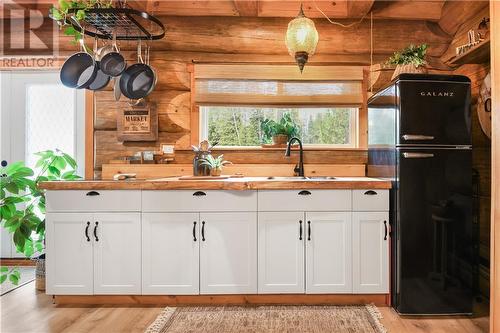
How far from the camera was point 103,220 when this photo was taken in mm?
2527

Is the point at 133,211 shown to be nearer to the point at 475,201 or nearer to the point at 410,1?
the point at 475,201

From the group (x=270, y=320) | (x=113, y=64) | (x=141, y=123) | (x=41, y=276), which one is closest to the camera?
(x=270, y=320)

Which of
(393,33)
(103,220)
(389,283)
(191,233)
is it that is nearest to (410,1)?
(393,33)

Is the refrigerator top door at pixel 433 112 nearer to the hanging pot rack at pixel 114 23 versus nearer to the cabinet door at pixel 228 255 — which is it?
the cabinet door at pixel 228 255

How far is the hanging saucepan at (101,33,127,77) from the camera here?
2594mm

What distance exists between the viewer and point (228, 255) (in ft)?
8.29

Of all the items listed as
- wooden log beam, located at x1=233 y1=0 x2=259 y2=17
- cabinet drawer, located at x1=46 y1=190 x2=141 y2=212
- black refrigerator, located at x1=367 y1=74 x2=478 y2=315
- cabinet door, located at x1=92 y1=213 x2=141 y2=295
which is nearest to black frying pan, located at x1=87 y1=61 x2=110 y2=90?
cabinet drawer, located at x1=46 y1=190 x2=141 y2=212

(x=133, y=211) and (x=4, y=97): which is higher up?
(x=4, y=97)

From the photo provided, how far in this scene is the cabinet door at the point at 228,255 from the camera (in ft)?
8.29

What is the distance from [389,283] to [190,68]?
101 inches

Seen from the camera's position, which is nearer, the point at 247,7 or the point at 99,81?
the point at 99,81

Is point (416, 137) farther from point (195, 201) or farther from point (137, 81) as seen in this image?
point (137, 81)

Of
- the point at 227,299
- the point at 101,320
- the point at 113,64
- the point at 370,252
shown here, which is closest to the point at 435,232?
the point at 370,252

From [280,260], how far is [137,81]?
1.93m
